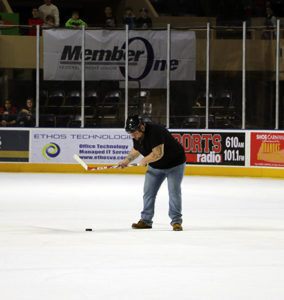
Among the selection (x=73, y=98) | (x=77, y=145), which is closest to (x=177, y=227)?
(x=77, y=145)

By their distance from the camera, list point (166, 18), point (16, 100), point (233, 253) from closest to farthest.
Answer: point (233, 253), point (16, 100), point (166, 18)

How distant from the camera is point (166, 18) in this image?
21.2m

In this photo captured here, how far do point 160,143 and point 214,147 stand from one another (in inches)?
338

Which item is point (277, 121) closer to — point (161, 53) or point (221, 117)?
point (221, 117)

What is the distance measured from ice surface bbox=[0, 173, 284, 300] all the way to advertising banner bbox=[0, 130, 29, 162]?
14.0 ft

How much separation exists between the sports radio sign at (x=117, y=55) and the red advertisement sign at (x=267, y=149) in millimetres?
2170

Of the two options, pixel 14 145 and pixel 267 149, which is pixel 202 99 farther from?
pixel 14 145

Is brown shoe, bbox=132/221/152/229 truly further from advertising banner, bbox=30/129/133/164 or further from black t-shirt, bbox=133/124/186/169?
advertising banner, bbox=30/129/133/164

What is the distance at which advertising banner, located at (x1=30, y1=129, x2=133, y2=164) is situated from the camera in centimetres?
1612

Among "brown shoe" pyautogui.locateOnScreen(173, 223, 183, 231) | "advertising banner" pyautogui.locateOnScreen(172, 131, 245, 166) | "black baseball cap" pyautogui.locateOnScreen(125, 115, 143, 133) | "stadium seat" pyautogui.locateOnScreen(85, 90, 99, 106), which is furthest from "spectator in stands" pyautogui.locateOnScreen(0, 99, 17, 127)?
"black baseball cap" pyautogui.locateOnScreen(125, 115, 143, 133)

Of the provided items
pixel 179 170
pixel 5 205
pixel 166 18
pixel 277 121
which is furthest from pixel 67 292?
pixel 166 18

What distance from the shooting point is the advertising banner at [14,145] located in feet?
53.3

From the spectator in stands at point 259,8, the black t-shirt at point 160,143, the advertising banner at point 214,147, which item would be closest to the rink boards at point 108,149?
the advertising banner at point 214,147

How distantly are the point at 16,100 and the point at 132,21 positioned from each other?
12.3 feet
